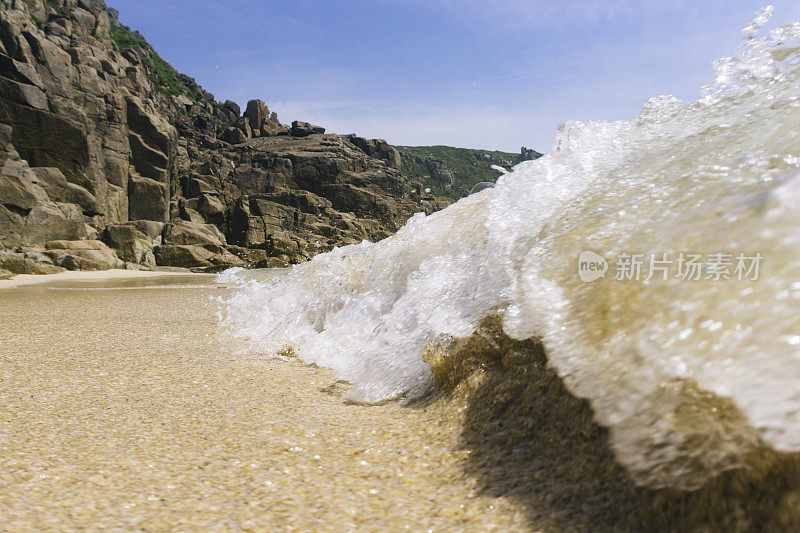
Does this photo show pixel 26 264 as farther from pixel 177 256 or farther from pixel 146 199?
pixel 146 199

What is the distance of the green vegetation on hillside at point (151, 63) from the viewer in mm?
59812

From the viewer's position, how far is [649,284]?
1.36 metres

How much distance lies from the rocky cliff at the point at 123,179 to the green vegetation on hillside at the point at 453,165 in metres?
25.2

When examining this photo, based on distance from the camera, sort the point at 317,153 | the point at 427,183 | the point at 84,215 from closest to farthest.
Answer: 1. the point at 84,215
2. the point at 317,153
3. the point at 427,183

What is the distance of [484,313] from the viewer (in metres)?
1.94

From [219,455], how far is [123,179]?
32.2 meters

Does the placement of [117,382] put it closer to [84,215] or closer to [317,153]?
[84,215]

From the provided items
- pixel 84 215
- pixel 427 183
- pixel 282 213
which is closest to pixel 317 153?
pixel 282 213

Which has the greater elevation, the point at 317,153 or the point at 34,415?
the point at 317,153

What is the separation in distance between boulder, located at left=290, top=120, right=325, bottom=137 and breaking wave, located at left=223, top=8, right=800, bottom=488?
6348 cm

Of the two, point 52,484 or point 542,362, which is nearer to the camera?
point 52,484

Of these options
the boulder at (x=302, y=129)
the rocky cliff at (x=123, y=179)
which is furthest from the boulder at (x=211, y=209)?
the boulder at (x=302, y=129)

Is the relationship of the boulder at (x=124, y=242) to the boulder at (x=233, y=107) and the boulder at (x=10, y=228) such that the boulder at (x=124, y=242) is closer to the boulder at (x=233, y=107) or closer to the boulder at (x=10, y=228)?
the boulder at (x=10, y=228)

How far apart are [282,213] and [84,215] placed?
16.5m
